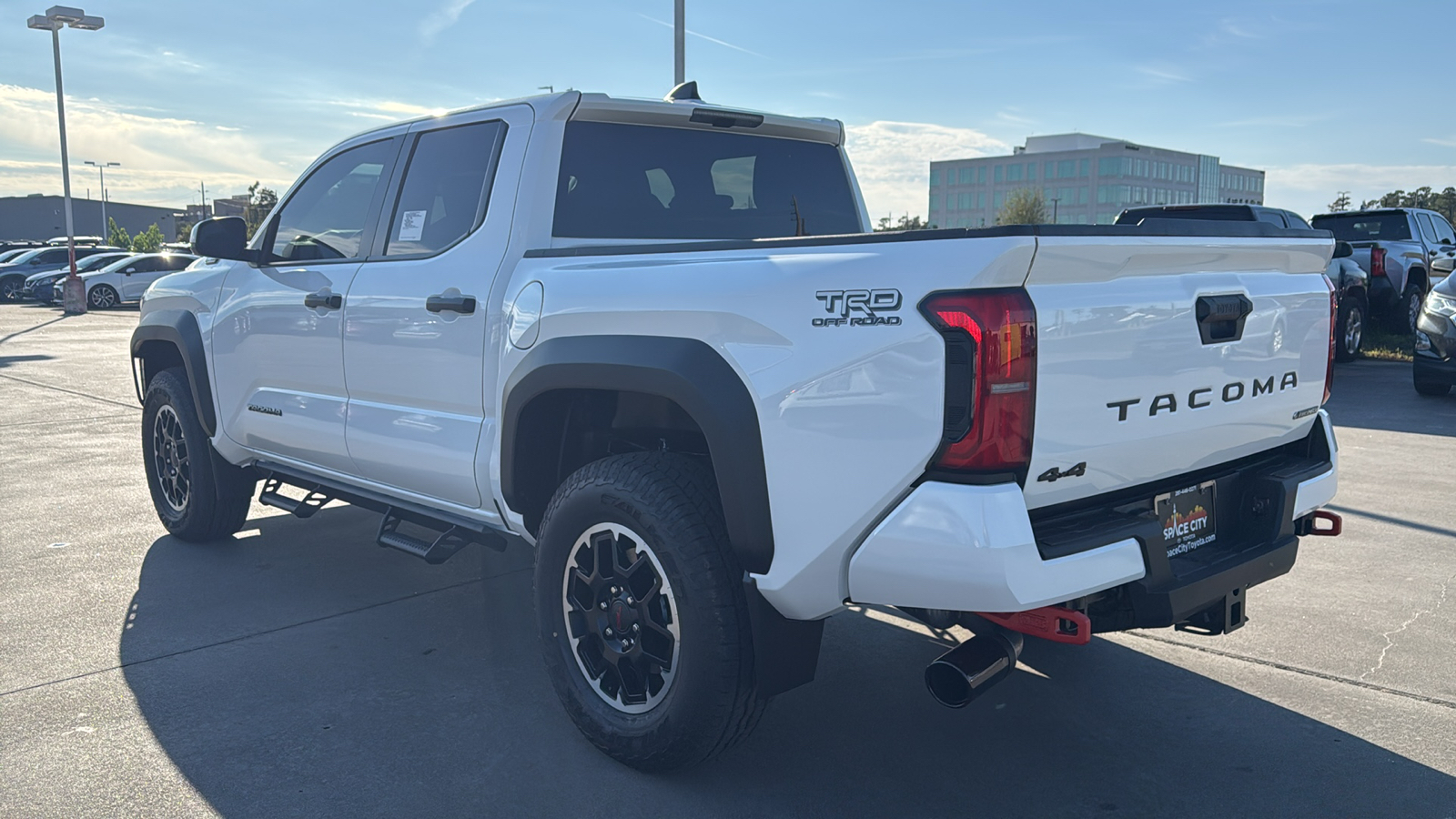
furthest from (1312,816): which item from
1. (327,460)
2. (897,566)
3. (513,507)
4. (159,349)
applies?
(159,349)

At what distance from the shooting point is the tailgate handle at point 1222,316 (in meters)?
2.95

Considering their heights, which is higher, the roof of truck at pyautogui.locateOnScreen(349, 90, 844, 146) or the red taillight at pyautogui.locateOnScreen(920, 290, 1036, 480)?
the roof of truck at pyautogui.locateOnScreen(349, 90, 844, 146)

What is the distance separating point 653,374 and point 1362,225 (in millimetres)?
15783

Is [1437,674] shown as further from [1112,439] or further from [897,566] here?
[897,566]

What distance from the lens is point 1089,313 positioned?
2.66 m

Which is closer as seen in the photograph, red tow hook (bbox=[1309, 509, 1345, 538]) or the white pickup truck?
the white pickup truck

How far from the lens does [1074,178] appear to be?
114 m

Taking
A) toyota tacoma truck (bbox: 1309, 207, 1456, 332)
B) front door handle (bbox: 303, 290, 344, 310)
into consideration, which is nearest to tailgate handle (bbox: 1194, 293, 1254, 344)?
front door handle (bbox: 303, 290, 344, 310)

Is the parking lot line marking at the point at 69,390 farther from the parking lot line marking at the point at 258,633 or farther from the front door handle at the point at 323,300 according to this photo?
the front door handle at the point at 323,300

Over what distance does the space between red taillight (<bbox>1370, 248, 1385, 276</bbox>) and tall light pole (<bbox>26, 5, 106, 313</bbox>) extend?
28.6 metres

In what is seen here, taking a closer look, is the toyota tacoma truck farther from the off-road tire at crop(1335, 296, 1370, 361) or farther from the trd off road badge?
the trd off road badge

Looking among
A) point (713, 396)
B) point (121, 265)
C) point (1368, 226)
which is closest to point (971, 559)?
point (713, 396)

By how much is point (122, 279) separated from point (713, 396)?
3277cm

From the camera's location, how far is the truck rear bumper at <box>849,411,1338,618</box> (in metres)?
2.50
